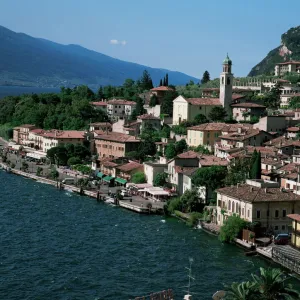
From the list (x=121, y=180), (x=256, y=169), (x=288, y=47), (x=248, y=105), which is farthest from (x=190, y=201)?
(x=288, y=47)

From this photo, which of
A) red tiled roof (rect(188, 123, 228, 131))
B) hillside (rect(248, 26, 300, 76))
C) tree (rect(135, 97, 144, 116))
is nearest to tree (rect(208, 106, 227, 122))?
red tiled roof (rect(188, 123, 228, 131))

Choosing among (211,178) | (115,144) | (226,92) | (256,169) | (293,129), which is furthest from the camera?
(226,92)

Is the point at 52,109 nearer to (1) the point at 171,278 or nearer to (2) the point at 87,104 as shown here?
(2) the point at 87,104

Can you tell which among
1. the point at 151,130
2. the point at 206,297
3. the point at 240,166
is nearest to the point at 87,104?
the point at 151,130

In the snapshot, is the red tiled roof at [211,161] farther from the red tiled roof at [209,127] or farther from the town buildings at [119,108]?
the town buildings at [119,108]

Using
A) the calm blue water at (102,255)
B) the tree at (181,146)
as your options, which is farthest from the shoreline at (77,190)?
the tree at (181,146)

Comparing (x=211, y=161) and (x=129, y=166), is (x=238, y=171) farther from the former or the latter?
(x=129, y=166)

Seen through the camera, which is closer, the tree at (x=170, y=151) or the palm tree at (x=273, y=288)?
the palm tree at (x=273, y=288)
